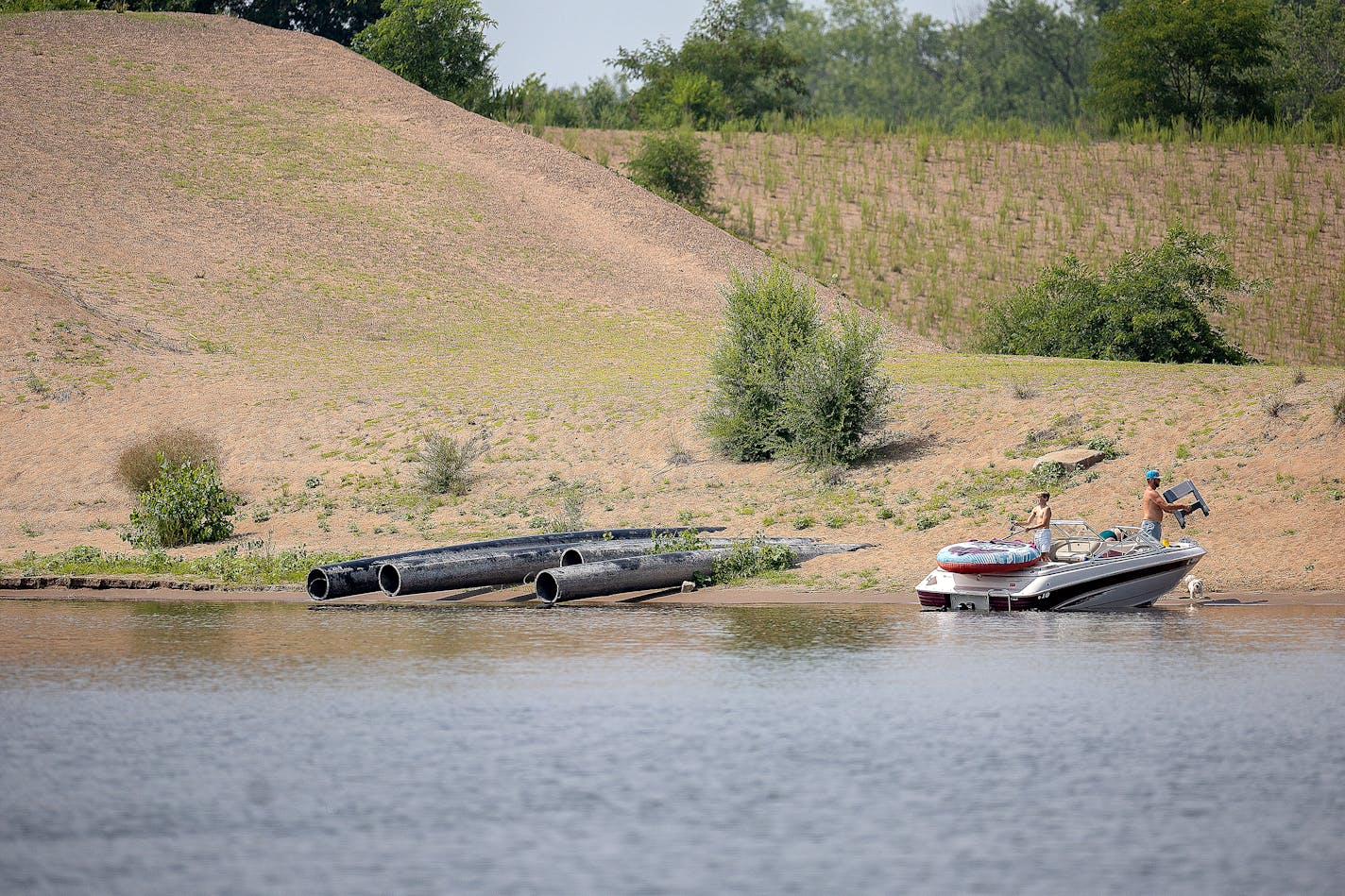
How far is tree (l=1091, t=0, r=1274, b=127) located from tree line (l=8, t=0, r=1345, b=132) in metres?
0.07

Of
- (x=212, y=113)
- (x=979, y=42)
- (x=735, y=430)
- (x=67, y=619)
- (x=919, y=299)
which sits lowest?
(x=67, y=619)

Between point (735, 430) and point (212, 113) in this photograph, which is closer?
point (735, 430)

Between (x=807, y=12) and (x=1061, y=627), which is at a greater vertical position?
(x=807, y=12)

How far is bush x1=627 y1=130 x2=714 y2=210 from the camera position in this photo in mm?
57750

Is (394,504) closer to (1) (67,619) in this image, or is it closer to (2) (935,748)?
(1) (67,619)

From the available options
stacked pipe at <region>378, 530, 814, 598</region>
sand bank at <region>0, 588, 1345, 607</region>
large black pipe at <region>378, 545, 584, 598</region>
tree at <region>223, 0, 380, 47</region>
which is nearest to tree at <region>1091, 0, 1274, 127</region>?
tree at <region>223, 0, 380, 47</region>

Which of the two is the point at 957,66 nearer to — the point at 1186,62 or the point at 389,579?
the point at 1186,62

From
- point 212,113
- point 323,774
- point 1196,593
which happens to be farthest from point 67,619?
point 212,113

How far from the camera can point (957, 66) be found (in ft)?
364

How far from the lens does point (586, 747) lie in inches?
384

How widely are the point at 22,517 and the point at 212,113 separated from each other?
31.5 metres

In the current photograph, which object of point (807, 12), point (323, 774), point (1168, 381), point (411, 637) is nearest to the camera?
point (323, 774)

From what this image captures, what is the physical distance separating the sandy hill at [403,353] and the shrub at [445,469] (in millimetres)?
489

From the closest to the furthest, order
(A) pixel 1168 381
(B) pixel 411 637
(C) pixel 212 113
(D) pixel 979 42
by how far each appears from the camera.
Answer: (B) pixel 411 637, (A) pixel 1168 381, (C) pixel 212 113, (D) pixel 979 42
